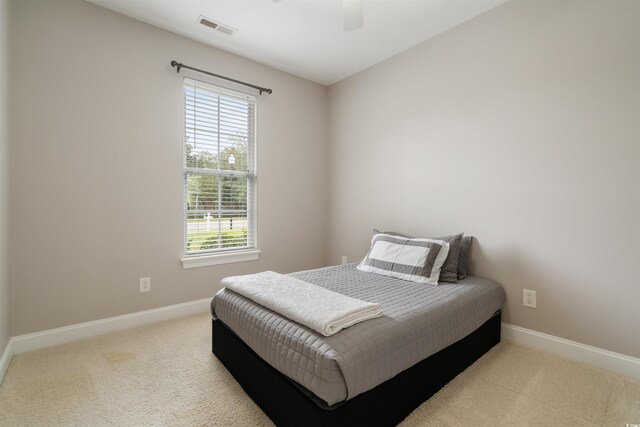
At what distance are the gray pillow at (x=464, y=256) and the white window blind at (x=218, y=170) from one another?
208 cm

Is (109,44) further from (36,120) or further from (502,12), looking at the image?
(502,12)

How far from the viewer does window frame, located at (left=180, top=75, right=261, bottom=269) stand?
9.47 ft

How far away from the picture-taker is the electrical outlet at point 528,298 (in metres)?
2.29

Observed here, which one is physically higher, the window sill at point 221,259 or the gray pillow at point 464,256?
the gray pillow at point 464,256

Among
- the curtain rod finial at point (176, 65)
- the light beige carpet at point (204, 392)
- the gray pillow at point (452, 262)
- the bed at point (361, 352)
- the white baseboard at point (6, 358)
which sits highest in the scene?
the curtain rod finial at point (176, 65)

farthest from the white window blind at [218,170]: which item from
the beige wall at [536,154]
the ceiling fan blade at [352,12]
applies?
the ceiling fan blade at [352,12]

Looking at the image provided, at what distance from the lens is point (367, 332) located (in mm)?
1418

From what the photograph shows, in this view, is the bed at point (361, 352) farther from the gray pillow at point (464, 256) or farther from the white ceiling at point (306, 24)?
the white ceiling at point (306, 24)

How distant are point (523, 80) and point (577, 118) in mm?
481

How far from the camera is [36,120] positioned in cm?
221

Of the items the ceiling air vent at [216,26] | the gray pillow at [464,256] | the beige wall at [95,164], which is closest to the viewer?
the beige wall at [95,164]

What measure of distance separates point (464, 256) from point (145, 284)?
2747 mm

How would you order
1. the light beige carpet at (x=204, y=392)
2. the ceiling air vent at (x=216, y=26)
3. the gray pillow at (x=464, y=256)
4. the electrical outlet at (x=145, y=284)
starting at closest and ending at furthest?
the light beige carpet at (x=204, y=392), the gray pillow at (x=464, y=256), the ceiling air vent at (x=216, y=26), the electrical outlet at (x=145, y=284)

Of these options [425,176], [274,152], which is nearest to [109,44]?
[274,152]
